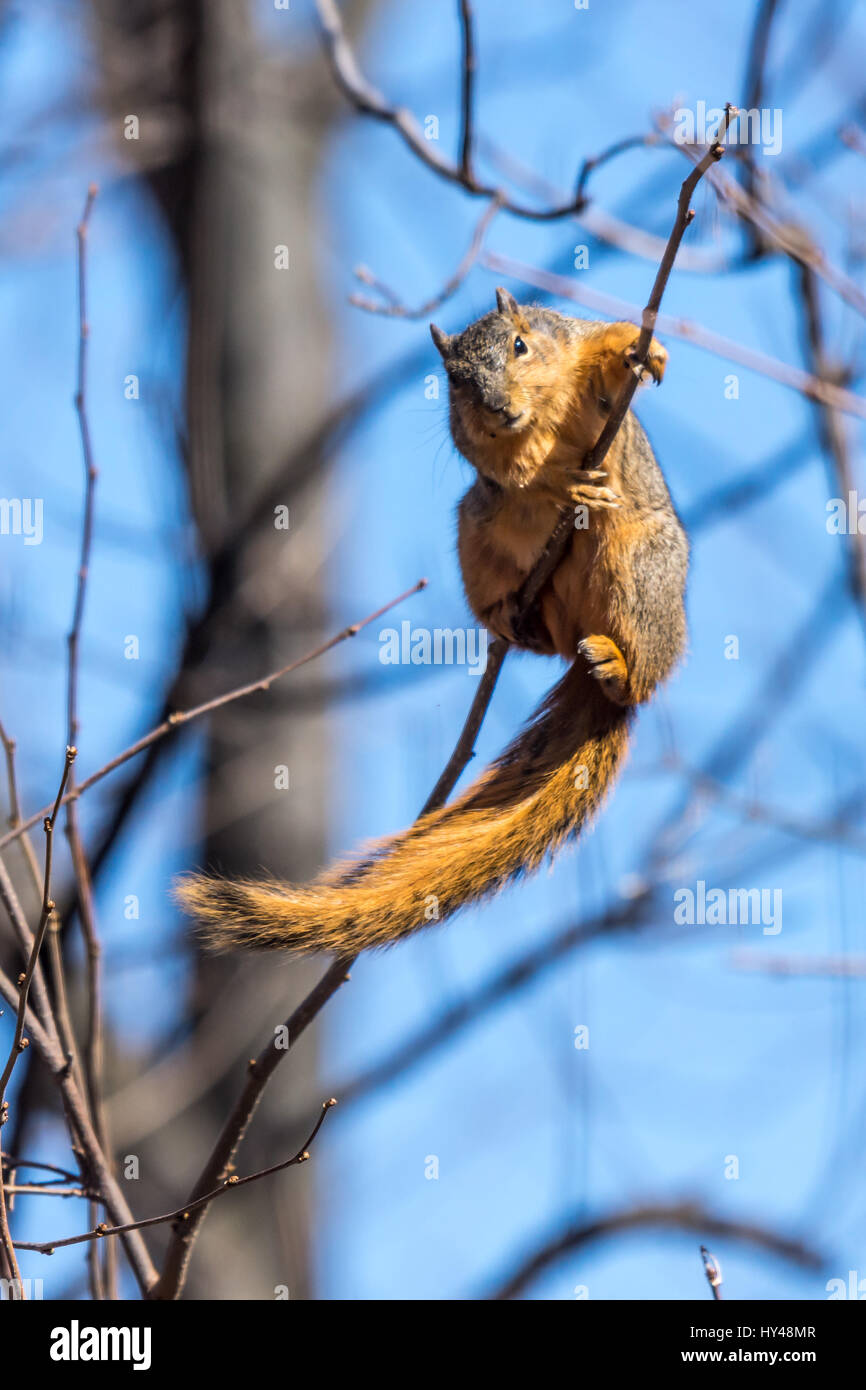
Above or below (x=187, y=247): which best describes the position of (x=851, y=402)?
below

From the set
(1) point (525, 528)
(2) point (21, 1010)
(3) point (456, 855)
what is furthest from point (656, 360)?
(2) point (21, 1010)

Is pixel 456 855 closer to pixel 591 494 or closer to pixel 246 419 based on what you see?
pixel 591 494

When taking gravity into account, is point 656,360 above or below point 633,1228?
above

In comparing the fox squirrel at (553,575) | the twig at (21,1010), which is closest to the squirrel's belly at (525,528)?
the fox squirrel at (553,575)

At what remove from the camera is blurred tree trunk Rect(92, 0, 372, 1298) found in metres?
4.98

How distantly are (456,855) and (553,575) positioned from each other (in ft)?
2.62

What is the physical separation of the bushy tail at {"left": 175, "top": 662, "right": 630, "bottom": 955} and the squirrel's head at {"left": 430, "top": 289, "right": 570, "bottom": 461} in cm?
65

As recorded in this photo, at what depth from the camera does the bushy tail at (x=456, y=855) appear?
97.3 inches

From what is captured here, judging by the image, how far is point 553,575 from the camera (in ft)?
11.1

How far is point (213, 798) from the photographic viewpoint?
531 centimetres

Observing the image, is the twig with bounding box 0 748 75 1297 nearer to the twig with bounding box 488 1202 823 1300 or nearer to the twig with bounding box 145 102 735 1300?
the twig with bounding box 145 102 735 1300

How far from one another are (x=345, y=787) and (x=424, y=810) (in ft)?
10.9
